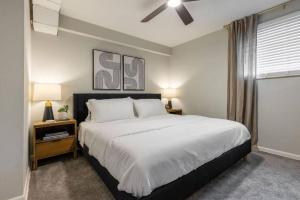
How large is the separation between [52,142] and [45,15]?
1882 millimetres

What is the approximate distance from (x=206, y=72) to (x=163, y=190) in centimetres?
308

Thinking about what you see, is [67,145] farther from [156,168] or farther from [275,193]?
[275,193]

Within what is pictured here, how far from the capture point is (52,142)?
2.35m

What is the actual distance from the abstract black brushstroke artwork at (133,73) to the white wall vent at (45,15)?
1525 millimetres

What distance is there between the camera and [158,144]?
1.39 meters

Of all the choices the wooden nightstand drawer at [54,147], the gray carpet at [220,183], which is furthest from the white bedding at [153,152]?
the wooden nightstand drawer at [54,147]

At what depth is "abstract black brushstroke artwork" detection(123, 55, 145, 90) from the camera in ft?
11.8

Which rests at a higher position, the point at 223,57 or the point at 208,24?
the point at 208,24

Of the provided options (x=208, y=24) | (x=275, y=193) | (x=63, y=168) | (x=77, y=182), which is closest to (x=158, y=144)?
(x=77, y=182)

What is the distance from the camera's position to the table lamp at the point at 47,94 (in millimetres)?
2309

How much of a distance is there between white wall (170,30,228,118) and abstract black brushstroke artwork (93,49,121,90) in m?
1.78

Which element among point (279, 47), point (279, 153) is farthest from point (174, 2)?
point (279, 153)

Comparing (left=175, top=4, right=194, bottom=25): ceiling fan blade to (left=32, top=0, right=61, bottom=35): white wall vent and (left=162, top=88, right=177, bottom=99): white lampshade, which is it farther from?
(left=162, top=88, right=177, bottom=99): white lampshade

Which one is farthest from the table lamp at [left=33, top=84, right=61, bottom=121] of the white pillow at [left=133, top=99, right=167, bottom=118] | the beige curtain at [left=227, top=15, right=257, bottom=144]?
the beige curtain at [left=227, top=15, right=257, bottom=144]
